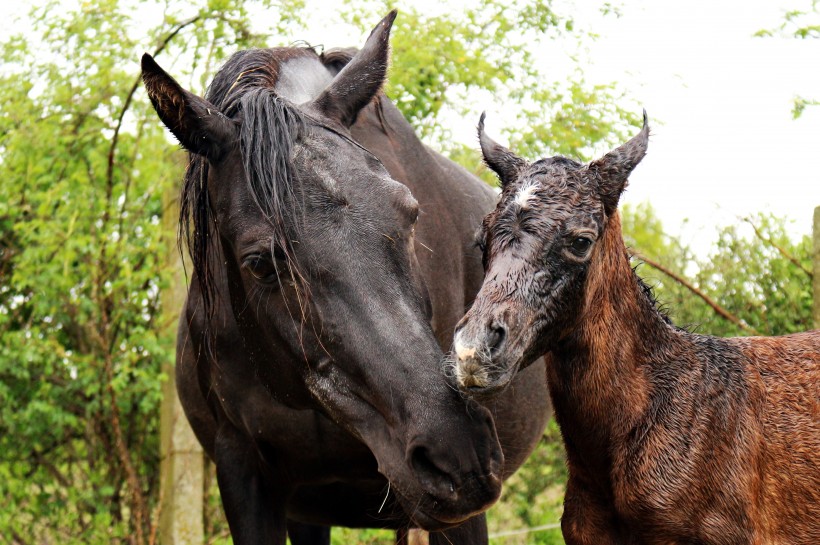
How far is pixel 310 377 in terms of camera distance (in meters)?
3.41

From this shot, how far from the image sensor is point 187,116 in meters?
3.42

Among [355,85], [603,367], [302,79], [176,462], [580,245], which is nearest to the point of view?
[580,245]

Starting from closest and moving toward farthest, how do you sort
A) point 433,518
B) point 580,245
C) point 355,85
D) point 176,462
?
point 433,518, point 580,245, point 355,85, point 176,462

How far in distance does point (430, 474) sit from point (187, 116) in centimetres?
146

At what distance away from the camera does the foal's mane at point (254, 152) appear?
10.9 feet

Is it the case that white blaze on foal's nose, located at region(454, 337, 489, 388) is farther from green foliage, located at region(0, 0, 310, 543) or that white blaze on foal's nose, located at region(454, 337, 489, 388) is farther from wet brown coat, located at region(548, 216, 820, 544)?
green foliage, located at region(0, 0, 310, 543)

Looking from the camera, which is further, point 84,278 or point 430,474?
point 84,278

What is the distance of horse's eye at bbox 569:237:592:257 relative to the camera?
3314 mm

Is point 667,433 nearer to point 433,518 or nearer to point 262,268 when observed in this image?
point 433,518

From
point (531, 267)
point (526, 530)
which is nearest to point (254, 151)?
point (531, 267)

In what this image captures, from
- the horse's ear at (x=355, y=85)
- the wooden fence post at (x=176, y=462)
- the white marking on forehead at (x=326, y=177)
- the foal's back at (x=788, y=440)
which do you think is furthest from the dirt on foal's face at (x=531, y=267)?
the wooden fence post at (x=176, y=462)

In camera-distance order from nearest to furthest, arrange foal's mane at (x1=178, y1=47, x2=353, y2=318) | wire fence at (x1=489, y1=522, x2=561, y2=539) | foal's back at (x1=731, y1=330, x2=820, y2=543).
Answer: foal's mane at (x1=178, y1=47, x2=353, y2=318) → foal's back at (x1=731, y1=330, x2=820, y2=543) → wire fence at (x1=489, y1=522, x2=561, y2=539)

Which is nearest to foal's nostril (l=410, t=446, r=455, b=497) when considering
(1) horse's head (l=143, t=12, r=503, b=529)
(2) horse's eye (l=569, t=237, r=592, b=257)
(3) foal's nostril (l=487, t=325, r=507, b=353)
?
(1) horse's head (l=143, t=12, r=503, b=529)

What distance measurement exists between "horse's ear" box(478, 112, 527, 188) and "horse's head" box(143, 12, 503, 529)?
43cm
